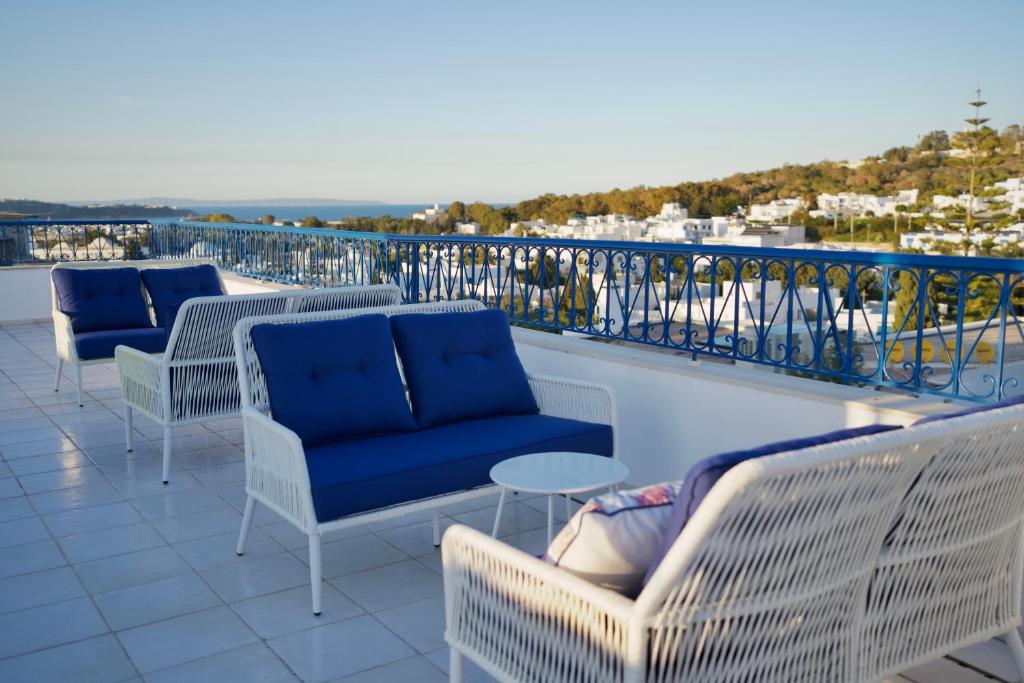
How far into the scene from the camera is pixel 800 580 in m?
1.83

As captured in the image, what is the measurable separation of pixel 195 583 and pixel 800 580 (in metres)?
2.33

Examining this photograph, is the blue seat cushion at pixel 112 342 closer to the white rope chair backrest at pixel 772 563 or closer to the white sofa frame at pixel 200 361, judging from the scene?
the white sofa frame at pixel 200 361

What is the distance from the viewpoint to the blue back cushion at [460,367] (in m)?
3.89

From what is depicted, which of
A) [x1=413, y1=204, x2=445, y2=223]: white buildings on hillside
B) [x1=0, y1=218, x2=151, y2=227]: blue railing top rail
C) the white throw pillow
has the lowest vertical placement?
the white throw pillow

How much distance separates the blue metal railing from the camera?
337 centimetres

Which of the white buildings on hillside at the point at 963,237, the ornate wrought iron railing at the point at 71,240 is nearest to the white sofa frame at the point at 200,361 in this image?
the ornate wrought iron railing at the point at 71,240

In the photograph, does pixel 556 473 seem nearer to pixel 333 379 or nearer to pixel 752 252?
pixel 333 379

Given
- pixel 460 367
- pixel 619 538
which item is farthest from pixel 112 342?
pixel 619 538

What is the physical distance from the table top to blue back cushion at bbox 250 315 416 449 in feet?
2.14

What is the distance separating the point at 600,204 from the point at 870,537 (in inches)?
497

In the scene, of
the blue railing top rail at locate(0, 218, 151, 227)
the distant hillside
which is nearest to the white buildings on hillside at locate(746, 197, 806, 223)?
the distant hillside

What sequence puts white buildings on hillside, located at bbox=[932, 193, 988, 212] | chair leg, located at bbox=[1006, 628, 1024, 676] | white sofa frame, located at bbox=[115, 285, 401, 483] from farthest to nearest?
white buildings on hillside, located at bbox=[932, 193, 988, 212]
white sofa frame, located at bbox=[115, 285, 401, 483]
chair leg, located at bbox=[1006, 628, 1024, 676]

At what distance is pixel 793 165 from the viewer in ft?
81.0

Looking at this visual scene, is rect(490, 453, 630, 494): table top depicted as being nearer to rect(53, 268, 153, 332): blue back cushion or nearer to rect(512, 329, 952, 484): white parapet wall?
rect(512, 329, 952, 484): white parapet wall
